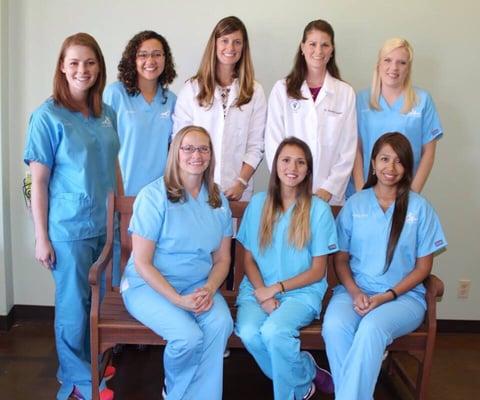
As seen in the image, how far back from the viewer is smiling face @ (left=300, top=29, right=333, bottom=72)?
257cm

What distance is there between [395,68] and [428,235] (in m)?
0.87

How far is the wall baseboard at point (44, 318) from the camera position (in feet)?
10.5

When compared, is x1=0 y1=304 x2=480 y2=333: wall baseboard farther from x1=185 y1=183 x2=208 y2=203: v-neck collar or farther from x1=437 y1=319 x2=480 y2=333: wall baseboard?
x1=185 y1=183 x2=208 y2=203: v-neck collar

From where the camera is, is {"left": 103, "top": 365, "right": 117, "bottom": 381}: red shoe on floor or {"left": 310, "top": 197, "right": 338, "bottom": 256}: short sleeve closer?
{"left": 310, "top": 197, "right": 338, "bottom": 256}: short sleeve

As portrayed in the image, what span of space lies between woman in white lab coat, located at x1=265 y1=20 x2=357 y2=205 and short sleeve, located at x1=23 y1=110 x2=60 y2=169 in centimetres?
106

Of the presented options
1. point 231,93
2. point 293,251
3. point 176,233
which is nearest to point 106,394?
point 176,233

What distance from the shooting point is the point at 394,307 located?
2.22 meters

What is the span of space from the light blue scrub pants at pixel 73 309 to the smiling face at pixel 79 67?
2.23 ft

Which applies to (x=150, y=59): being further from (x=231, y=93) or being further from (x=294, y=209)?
(x=294, y=209)

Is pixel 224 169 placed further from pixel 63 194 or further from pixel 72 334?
pixel 72 334

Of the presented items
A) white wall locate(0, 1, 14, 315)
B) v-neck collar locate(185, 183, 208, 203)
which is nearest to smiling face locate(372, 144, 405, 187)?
v-neck collar locate(185, 183, 208, 203)

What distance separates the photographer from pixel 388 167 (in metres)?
2.32

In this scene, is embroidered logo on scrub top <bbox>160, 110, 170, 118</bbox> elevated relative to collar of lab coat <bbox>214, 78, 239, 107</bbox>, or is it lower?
lower

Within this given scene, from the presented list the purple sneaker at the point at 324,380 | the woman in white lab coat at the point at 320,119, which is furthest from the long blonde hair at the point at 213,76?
the purple sneaker at the point at 324,380
